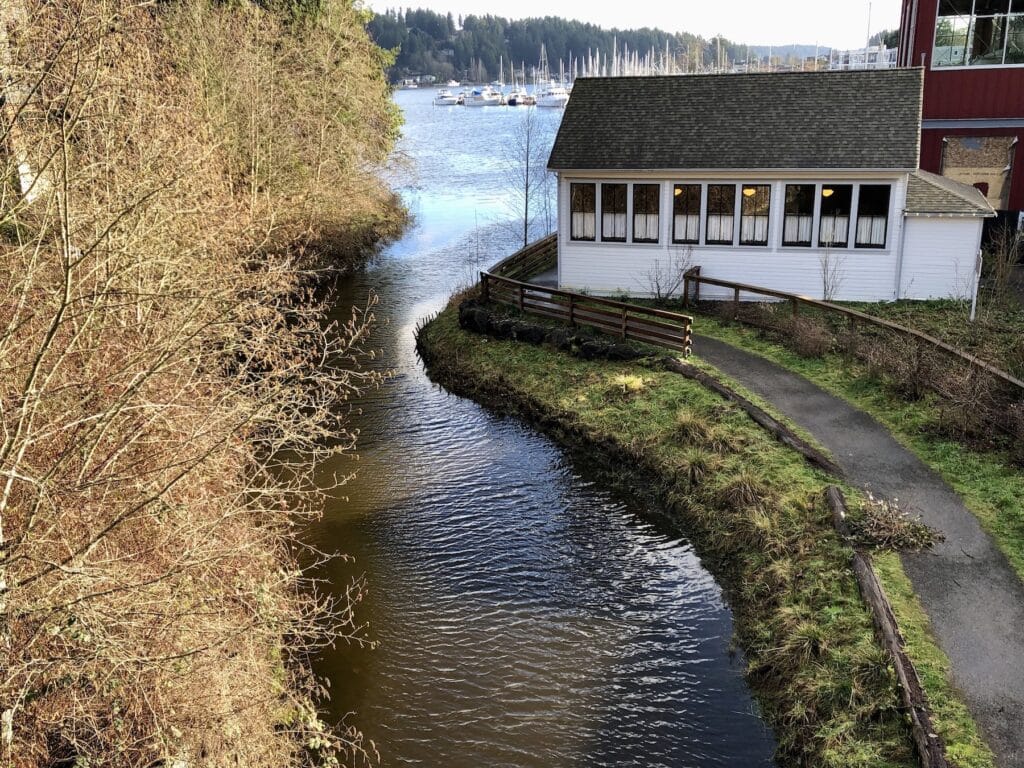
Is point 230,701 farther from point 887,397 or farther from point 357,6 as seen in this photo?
point 357,6

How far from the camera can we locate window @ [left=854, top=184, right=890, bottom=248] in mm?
22844

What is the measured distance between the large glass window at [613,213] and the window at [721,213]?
241 cm

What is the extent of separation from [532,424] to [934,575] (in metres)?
10.1

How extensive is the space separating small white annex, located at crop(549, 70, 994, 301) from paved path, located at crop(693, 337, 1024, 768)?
726cm

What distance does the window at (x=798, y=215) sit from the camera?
23.4 metres

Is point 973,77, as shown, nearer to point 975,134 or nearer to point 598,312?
point 975,134

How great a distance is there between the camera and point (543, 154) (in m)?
47.7

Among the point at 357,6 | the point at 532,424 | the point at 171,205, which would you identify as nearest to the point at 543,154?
the point at 357,6

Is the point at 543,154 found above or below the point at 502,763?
above

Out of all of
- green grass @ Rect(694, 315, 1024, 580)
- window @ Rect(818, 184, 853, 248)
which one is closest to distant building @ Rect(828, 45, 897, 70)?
window @ Rect(818, 184, 853, 248)

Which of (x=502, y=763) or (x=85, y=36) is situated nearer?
(x=85, y=36)

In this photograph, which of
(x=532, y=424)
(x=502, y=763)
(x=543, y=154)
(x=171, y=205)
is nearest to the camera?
(x=502, y=763)

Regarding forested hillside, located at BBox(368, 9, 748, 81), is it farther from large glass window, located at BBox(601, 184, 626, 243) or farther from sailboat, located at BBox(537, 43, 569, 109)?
large glass window, located at BBox(601, 184, 626, 243)

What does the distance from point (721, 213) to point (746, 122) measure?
2.59 meters
